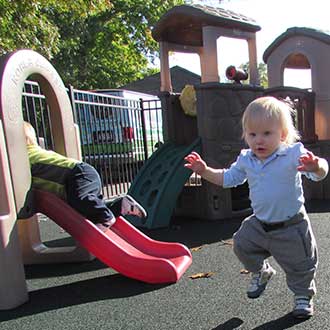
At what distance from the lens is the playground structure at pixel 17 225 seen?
305 centimetres

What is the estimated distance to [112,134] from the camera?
30.2 ft

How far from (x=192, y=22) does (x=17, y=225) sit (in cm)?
377

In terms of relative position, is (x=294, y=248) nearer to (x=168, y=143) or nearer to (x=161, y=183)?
(x=161, y=183)

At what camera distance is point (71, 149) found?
4.38m

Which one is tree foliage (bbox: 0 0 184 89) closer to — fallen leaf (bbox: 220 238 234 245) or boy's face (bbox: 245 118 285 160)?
fallen leaf (bbox: 220 238 234 245)

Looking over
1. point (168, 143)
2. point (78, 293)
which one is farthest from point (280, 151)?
point (168, 143)

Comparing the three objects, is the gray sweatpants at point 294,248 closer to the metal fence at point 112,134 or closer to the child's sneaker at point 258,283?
the child's sneaker at point 258,283

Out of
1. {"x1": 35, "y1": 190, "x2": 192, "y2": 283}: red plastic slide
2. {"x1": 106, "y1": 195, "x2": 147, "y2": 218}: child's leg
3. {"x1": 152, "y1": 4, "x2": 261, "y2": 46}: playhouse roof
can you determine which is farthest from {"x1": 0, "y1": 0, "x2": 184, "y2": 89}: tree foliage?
{"x1": 35, "y1": 190, "x2": 192, "y2": 283}: red plastic slide

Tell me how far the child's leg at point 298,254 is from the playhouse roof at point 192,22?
3728mm

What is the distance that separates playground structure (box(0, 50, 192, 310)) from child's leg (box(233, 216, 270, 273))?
760mm

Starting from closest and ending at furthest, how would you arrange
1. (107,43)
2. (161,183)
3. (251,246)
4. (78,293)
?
(251,246)
(78,293)
(161,183)
(107,43)

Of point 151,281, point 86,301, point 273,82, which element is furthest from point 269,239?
point 273,82

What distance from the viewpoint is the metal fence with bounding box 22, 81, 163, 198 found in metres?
8.30

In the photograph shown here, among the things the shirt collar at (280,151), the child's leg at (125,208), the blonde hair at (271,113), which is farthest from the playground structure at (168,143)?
the blonde hair at (271,113)
